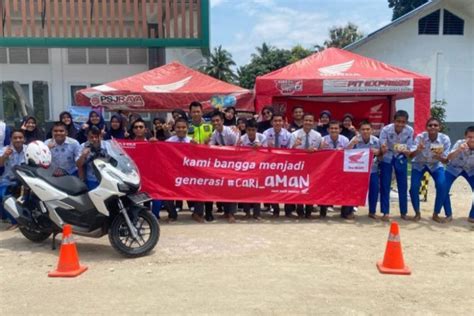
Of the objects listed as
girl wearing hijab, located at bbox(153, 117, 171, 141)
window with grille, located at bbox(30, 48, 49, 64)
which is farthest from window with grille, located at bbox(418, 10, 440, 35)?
window with grille, located at bbox(30, 48, 49, 64)

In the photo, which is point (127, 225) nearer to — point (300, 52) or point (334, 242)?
point (334, 242)

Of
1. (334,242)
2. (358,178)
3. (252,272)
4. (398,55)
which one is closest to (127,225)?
(252,272)

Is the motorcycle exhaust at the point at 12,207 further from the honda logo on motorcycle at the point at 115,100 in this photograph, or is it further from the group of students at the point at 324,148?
the honda logo on motorcycle at the point at 115,100

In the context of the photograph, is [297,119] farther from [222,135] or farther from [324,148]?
[222,135]

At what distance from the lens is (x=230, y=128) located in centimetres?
819

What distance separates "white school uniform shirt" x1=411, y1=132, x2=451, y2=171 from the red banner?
34.7 inches

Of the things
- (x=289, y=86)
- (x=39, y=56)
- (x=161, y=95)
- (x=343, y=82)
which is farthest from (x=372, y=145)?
(x=39, y=56)

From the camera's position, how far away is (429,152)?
25.1ft

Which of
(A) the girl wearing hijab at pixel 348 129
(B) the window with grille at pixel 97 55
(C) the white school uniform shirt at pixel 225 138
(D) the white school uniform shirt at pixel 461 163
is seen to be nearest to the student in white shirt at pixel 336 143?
(A) the girl wearing hijab at pixel 348 129

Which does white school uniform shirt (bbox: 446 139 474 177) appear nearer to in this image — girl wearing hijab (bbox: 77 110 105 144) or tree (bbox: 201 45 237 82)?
girl wearing hijab (bbox: 77 110 105 144)

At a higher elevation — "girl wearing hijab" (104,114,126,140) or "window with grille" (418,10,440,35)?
"window with grille" (418,10,440,35)

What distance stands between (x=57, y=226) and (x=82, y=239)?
78 cm

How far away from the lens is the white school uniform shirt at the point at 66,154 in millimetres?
7203

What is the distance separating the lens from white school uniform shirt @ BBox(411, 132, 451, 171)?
7625 mm
